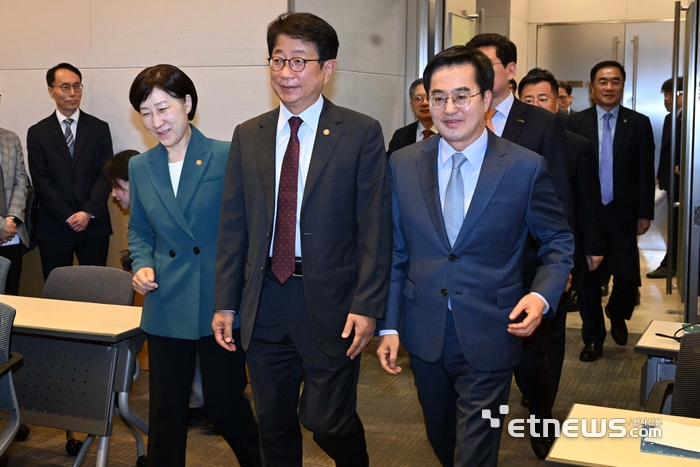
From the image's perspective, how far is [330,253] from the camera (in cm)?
266

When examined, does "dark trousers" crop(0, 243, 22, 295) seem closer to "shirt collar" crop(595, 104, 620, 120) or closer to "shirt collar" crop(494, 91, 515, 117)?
"shirt collar" crop(494, 91, 515, 117)

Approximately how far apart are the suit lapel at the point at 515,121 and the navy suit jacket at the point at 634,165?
2.78 m

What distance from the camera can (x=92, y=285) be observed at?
4.01m

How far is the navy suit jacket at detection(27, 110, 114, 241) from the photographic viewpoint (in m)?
5.64

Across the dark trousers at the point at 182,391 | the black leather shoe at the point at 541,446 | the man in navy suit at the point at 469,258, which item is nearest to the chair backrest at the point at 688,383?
the man in navy suit at the point at 469,258

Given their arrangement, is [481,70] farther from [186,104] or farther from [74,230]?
[74,230]

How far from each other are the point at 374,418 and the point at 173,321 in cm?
188

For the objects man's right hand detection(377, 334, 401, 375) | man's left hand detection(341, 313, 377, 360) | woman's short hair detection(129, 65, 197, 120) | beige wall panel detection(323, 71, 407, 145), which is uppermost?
beige wall panel detection(323, 71, 407, 145)

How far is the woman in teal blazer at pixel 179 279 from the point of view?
2.95 meters

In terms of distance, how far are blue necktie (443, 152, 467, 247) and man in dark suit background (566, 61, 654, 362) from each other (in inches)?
131

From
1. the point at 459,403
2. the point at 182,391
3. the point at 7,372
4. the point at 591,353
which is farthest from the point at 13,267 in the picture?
the point at 591,353

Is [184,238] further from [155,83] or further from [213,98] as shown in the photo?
[213,98]

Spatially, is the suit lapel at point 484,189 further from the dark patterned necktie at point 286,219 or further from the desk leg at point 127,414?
the desk leg at point 127,414

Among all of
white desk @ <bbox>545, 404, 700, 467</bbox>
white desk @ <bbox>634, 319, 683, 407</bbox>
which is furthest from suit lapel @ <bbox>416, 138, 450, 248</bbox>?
white desk @ <bbox>634, 319, 683, 407</bbox>
